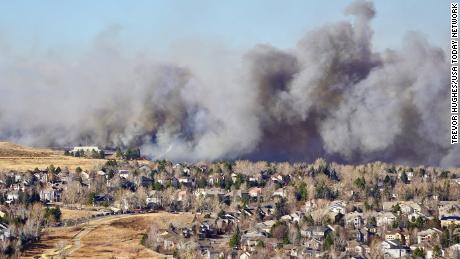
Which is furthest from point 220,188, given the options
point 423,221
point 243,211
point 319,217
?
point 423,221

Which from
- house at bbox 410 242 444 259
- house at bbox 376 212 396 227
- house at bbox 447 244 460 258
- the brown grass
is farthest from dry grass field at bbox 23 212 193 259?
house at bbox 447 244 460 258

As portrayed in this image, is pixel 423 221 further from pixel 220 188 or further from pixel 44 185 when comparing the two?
pixel 44 185

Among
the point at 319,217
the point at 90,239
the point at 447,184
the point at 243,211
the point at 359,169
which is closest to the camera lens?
the point at 90,239

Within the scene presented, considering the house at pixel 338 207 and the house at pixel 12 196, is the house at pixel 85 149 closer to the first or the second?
the house at pixel 12 196

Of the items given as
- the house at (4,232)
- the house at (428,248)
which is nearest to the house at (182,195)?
the house at (4,232)

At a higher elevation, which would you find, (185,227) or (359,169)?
(359,169)

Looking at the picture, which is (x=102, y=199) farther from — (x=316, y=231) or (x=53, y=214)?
(x=316, y=231)

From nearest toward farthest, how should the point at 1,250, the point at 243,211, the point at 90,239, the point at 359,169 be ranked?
the point at 1,250 < the point at 90,239 < the point at 243,211 < the point at 359,169
